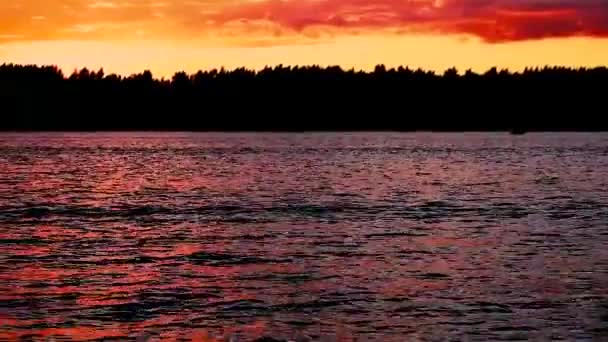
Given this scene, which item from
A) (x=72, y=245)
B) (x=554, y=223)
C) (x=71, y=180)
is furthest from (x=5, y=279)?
(x=71, y=180)

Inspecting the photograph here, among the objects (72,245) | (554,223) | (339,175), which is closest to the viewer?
(72,245)

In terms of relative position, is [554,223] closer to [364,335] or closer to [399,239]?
[399,239]

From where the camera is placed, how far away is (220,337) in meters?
23.5

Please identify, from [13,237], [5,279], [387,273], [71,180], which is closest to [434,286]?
[387,273]

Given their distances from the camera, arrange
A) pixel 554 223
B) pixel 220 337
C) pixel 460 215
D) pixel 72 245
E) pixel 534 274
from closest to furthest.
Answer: pixel 220 337, pixel 534 274, pixel 72 245, pixel 554 223, pixel 460 215

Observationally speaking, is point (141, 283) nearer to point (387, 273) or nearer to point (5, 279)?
point (5, 279)

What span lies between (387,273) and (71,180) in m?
67.4

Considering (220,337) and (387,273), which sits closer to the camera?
(220,337)

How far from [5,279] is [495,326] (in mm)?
14950

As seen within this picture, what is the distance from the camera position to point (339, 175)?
110 meters

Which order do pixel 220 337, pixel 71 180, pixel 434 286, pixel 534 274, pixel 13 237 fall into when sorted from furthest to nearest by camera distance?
pixel 71 180
pixel 13 237
pixel 534 274
pixel 434 286
pixel 220 337

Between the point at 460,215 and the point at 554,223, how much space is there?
6628 millimetres

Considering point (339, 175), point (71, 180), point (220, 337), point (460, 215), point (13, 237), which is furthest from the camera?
point (339, 175)

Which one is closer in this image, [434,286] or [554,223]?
[434,286]
